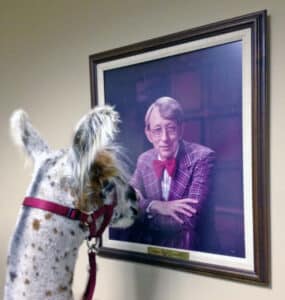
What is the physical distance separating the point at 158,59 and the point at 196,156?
335 mm

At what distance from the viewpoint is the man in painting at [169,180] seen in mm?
1225

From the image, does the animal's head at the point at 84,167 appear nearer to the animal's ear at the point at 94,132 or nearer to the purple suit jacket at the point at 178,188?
the animal's ear at the point at 94,132

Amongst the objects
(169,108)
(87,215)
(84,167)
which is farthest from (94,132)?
(169,108)

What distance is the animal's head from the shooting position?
3.32 feet

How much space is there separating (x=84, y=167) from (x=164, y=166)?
1.12 ft

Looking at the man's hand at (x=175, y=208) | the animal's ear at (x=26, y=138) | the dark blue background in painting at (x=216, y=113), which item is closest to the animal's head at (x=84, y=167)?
the animal's ear at (x=26, y=138)

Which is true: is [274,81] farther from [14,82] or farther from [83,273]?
[14,82]

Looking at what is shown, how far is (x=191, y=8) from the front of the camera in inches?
48.3

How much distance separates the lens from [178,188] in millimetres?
1266

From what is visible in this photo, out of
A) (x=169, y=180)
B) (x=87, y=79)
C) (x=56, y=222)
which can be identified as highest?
(x=87, y=79)

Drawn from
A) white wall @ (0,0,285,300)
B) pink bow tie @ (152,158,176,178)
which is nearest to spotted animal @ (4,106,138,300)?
pink bow tie @ (152,158,176,178)

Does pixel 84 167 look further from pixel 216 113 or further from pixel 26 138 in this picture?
pixel 216 113

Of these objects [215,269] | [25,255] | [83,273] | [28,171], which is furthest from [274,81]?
[28,171]

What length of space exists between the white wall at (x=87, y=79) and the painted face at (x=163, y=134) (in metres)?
0.27
